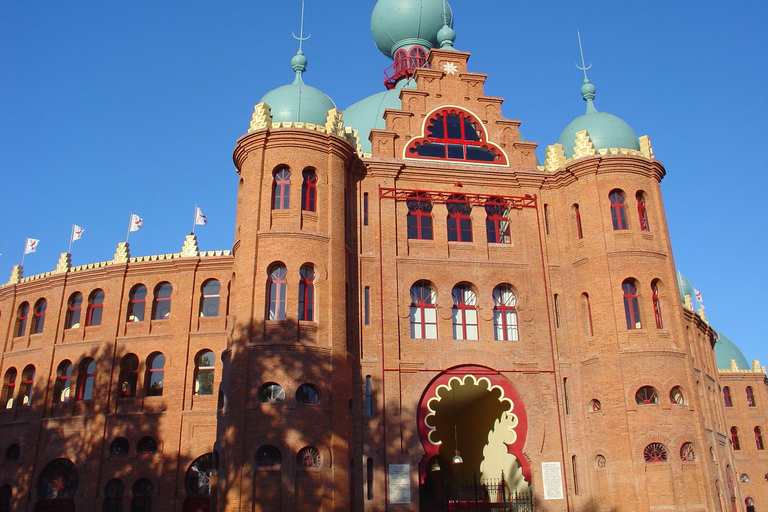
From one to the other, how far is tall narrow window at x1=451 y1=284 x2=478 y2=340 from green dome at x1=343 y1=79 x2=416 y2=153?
38.0ft

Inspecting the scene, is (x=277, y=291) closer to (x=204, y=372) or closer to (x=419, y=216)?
(x=419, y=216)

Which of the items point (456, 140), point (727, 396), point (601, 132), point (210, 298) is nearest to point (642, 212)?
point (601, 132)

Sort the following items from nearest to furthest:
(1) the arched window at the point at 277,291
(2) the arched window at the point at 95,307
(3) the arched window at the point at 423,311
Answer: (1) the arched window at the point at 277,291
(3) the arched window at the point at 423,311
(2) the arched window at the point at 95,307

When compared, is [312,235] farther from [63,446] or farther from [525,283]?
[63,446]

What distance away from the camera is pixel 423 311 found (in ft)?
103

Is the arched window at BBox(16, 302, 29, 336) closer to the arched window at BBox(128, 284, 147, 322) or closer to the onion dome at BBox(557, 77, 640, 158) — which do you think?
the arched window at BBox(128, 284, 147, 322)

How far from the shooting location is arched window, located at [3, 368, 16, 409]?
122 feet

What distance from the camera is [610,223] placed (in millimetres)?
31766

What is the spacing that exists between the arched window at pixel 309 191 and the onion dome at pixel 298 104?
2471mm

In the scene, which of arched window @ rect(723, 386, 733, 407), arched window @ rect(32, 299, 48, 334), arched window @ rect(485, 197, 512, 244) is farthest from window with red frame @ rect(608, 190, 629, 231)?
arched window @ rect(723, 386, 733, 407)

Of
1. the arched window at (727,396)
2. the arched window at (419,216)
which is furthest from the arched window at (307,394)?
the arched window at (727,396)

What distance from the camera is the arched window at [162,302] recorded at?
36.1 m

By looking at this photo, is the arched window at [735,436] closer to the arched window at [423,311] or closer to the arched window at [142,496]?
the arched window at [423,311]

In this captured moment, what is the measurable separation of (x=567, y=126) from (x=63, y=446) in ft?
94.3
